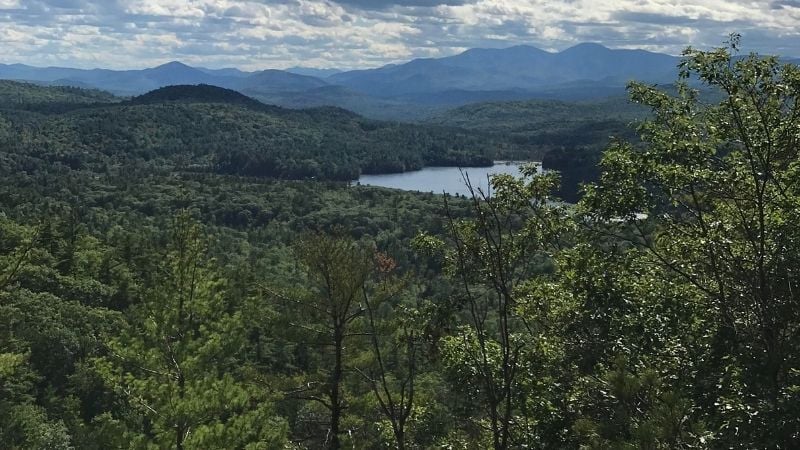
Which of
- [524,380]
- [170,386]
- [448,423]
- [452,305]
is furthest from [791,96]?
[448,423]

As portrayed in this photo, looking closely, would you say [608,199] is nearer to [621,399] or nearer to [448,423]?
[621,399]

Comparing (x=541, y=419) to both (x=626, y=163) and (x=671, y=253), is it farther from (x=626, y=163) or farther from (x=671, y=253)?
(x=626, y=163)

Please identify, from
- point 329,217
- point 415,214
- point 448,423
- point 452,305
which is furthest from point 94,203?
point 452,305

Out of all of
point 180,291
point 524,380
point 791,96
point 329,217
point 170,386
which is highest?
point 791,96

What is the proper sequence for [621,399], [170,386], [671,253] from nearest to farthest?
[621,399]
[671,253]
[170,386]

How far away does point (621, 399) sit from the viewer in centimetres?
582

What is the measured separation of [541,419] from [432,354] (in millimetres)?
1969

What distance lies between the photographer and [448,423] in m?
40.8

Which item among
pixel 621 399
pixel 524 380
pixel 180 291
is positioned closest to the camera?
pixel 621 399

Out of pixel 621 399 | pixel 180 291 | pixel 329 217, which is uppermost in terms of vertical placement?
pixel 621 399

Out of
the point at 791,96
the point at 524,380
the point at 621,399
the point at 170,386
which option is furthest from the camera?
the point at 170,386

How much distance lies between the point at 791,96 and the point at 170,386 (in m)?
14.4

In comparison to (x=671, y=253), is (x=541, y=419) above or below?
below

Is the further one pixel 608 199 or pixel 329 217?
pixel 329 217
